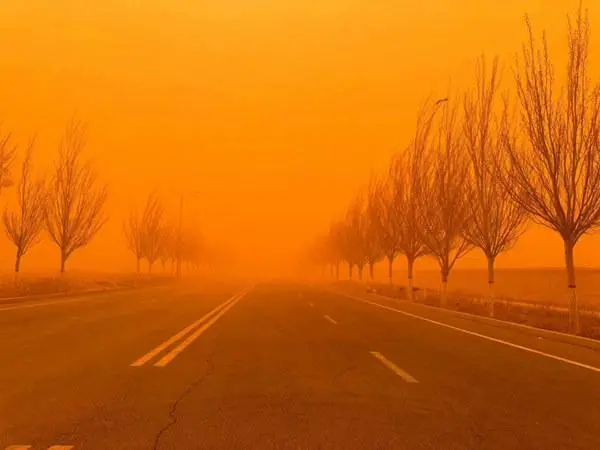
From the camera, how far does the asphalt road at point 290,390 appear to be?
14.9 feet

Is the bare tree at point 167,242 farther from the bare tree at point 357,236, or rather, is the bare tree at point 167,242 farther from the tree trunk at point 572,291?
the tree trunk at point 572,291

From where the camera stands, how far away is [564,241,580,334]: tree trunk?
13250 mm

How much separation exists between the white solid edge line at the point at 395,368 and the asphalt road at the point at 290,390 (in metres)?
0.03

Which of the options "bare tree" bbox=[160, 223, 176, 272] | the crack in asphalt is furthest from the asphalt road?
"bare tree" bbox=[160, 223, 176, 272]

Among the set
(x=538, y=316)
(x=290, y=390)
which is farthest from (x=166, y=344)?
(x=538, y=316)

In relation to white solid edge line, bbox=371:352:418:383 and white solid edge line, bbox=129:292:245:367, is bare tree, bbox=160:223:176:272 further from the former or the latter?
white solid edge line, bbox=371:352:418:383

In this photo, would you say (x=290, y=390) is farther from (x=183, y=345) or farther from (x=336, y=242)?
(x=336, y=242)

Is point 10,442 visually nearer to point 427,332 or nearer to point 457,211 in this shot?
point 427,332

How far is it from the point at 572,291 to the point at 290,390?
10284 millimetres

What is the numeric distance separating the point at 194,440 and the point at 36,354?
5.44 metres

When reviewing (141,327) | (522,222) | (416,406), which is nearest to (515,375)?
(416,406)

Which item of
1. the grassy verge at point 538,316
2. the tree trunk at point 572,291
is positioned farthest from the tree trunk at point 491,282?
the tree trunk at point 572,291

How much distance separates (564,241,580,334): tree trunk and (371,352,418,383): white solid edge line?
6.64 metres

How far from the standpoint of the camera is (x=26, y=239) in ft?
92.4
